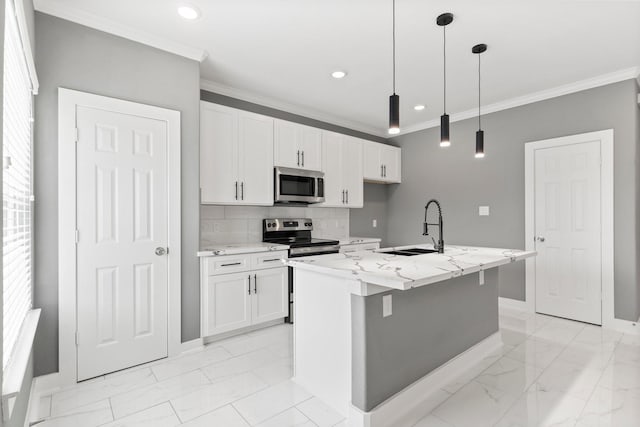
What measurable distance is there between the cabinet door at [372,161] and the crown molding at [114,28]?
2.67 metres

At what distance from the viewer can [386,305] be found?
6.47 ft

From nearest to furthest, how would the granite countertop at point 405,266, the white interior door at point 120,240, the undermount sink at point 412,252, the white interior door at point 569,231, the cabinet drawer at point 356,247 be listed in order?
the granite countertop at point 405,266, the white interior door at point 120,240, the undermount sink at point 412,252, the white interior door at point 569,231, the cabinet drawer at point 356,247

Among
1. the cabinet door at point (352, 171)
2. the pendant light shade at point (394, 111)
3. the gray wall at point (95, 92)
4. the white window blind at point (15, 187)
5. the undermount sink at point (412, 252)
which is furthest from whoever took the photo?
the cabinet door at point (352, 171)

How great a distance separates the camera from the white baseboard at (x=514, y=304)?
4.02m

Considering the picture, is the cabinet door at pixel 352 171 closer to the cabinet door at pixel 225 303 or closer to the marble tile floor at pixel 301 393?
the cabinet door at pixel 225 303

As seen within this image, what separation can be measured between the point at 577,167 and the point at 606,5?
1.83m

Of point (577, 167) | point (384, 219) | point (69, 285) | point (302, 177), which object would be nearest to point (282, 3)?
point (302, 177)

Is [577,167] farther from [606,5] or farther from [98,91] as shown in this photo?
[98,91]

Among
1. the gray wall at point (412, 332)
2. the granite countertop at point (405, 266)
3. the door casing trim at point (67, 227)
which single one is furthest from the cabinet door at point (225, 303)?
the gray wall at point (412, 332)

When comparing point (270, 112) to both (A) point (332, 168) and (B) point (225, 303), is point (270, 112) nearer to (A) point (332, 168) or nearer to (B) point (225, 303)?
(A) point (332, 168)

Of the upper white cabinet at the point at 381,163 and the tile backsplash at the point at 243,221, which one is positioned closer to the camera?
the tile backsplash at the point at 243,221

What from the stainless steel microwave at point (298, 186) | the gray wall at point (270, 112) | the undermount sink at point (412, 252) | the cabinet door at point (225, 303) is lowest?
the cabinet door at point (225, 303)

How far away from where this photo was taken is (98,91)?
2455 mm

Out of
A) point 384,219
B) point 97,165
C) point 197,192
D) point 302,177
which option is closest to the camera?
point 97,165
